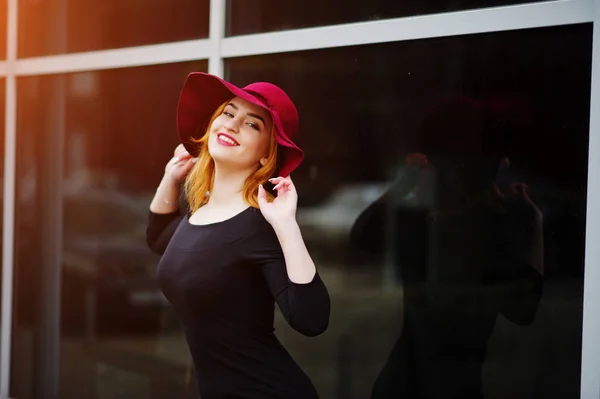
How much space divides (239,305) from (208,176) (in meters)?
0.55

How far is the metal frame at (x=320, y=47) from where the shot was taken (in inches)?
111

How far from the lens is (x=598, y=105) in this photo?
9.15ft

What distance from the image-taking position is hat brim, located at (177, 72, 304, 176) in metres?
2.91

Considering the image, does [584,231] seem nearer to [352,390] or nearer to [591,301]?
[591,301]

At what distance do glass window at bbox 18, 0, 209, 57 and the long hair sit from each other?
924 mm

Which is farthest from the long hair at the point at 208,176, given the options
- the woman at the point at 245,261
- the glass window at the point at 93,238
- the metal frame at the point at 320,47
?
the glass window at the point at 93,238

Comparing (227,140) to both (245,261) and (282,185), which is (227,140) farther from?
(245,261)

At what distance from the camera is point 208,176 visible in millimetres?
3121

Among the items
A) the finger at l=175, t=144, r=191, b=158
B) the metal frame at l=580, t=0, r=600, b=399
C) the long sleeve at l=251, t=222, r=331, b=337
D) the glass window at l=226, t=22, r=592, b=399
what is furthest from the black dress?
the metal frame at l=580, t=0, r=600, b=399

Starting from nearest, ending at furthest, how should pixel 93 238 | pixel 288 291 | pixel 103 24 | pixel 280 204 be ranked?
pixel 288 291 < pixel 280 204 < pixel 103 24 < pixel 93 238

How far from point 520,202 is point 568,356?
23.0 inches

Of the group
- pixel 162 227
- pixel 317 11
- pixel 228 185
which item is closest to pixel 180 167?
pixel 162 227

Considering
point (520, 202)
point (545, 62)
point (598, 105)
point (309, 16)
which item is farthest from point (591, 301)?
point (309, 16)

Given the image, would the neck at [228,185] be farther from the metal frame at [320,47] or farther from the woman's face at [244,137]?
the metal frame at [320,47]
